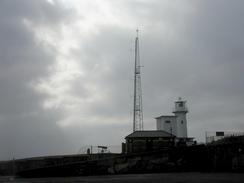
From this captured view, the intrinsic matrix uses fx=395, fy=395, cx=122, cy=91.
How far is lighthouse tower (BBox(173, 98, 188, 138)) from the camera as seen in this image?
8888 centimetres

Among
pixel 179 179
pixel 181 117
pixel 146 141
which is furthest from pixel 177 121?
pixel 179 179

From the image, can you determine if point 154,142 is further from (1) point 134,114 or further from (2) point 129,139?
(1) point 134,114

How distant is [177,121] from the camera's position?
9025 cm

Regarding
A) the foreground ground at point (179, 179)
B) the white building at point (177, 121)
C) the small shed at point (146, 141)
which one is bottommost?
the foreground ground at point (179, 179)

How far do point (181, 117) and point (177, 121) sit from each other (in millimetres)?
1318

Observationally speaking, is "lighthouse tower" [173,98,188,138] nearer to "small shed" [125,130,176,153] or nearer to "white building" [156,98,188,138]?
"white building" [156,98,188,138]

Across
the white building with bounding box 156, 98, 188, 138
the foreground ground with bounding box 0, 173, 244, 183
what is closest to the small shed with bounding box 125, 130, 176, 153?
the white building with bounding box 156, 98, 188, 138

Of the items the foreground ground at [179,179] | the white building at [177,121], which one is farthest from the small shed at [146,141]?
the foreground ground at [179,179]

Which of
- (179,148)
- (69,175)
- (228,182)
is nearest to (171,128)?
(179,148)

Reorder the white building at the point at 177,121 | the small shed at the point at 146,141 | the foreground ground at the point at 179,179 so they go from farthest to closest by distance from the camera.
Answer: the white building at the point at 177,121 < the small shed at the point at 146,141 < the foreground ground at the point at 179,179

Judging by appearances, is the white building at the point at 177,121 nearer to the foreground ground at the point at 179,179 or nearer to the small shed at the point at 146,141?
the small shed at the point at 146,141

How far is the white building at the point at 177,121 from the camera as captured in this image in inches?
3494

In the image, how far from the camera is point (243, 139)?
187 feet

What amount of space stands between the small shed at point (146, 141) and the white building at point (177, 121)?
1549 cm
